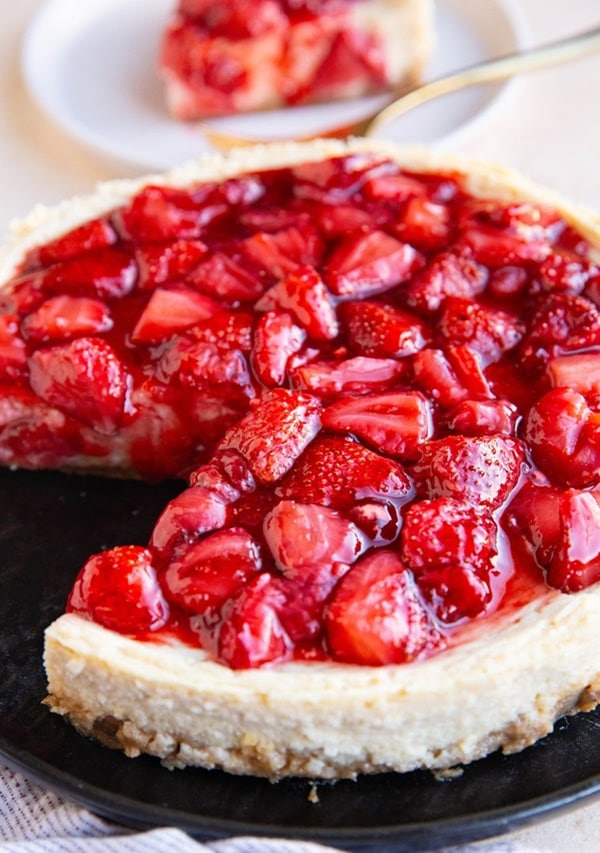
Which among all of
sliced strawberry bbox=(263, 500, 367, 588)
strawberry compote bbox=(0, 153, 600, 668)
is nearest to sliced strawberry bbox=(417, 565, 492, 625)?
strawberry compote bbox=(0, 153, 600, 668)

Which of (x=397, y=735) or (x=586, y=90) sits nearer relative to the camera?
(x=397, y=735)

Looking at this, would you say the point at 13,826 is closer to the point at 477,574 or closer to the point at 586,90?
the point at 477,574

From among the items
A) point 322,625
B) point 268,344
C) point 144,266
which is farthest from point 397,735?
point 144,266

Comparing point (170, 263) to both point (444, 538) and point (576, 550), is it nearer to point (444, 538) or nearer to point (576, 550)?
point (444, 538)

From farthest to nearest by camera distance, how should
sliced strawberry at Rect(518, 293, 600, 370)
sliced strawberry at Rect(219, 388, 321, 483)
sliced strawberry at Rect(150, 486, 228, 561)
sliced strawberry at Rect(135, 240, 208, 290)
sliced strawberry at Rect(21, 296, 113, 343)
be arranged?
sliced strawberry at Rect(135, 240, 208, 290) → sliced strawberry at Rect(21, 296, 113, 343) → sliced strawberry at Rect(518, 293, 600, 370) → sliced strawberry at Rect(219, 388, 321, 483) → sliced strawberry at Rect(150, 486, 228, 561)

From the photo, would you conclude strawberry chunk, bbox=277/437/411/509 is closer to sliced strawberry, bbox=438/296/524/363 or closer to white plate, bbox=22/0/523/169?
sliced strawberry, bbox=438/296/524/363

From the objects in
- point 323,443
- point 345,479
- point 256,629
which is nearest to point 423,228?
point 323,443

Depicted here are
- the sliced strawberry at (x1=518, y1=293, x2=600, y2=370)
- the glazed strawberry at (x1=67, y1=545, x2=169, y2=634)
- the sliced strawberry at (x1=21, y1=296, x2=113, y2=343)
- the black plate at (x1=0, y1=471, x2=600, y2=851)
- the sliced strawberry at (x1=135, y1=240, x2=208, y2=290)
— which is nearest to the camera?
the black plate at (x1=0, y1=471, x2=600, y2=851)
